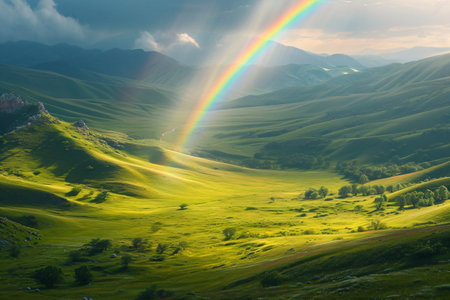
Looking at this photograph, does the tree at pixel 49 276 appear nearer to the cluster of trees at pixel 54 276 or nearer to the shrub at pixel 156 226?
the cluster of trees at pixel 54 276

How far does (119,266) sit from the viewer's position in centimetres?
10381

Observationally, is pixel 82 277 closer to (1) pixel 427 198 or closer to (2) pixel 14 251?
(2) pixel 14 251

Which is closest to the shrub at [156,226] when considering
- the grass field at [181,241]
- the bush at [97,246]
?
the grass field at [181,241]

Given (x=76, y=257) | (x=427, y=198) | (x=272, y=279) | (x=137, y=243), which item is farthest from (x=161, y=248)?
(x=427, y=198)

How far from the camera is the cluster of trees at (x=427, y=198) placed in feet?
538

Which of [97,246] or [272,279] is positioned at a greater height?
[97,246]

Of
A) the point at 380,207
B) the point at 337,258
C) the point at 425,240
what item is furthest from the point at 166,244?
the point at 380,207

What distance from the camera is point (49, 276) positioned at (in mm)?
83750

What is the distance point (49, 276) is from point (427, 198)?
15814 centimetres

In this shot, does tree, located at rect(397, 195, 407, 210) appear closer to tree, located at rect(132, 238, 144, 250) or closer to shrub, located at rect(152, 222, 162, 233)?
shrub, located at rect(152, 222, 162, 233)

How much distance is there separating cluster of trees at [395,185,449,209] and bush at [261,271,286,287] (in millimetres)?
126712

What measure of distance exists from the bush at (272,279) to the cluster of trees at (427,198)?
127 m

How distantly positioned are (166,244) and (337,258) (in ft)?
269

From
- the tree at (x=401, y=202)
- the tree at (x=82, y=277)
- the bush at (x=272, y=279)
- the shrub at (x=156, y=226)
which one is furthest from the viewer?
the tree at (x=401, y=202)
